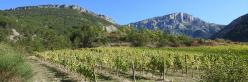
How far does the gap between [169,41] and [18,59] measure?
409ft

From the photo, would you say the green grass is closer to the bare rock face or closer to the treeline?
the treeline

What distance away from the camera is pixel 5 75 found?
30297 mm

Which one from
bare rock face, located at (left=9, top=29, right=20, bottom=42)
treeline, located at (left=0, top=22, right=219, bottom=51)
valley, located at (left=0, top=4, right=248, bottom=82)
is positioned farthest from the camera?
bare rock face, located at (left=9, top=29, right=20, bottom=42)

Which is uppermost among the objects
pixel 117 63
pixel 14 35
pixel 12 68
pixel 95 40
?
pixel 14 35

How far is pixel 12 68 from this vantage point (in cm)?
3095

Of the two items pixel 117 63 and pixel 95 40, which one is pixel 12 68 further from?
pixel 95 40

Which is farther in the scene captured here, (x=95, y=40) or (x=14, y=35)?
(x=14, y=35)

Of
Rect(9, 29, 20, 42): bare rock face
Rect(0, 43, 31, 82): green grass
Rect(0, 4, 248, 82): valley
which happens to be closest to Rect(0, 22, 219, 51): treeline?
Rect(0, 4, 248, 82): valley

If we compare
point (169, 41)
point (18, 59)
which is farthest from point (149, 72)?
point (169, 41)

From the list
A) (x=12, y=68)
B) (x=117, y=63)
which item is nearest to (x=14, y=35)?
(x=117, y=63)

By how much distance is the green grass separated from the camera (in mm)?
30297

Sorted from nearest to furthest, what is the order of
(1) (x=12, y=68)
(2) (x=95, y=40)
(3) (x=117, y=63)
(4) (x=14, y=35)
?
(1) (x=12, y=68), (3) (x=117, y=63), (2) (x=95, y=40), (4) (x=14, y=35)

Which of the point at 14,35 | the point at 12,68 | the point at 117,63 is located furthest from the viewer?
the point at 14,35

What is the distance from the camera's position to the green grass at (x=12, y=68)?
99.4 feet
